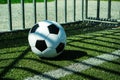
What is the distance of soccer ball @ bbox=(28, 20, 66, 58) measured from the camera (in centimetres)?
657

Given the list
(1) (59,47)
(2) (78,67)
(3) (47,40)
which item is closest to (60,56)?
(1) (59,47)

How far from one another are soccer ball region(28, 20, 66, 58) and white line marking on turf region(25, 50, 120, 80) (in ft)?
2.01

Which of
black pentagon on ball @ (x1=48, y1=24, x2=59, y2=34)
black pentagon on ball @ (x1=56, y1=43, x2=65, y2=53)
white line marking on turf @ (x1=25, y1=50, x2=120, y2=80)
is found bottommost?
white line marking on turf @ (x1=25, y1=50, x2=120, y2=80)

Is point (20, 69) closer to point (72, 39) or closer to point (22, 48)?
point (22, 48)

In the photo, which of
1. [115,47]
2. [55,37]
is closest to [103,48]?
[115,47]

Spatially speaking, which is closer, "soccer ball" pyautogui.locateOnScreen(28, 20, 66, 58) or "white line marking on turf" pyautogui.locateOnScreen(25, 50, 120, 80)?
"white line marking on turf" pyautogui.locateOnScreen(25, 50, 120, 80)

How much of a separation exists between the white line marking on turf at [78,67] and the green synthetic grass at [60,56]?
15 centimetres

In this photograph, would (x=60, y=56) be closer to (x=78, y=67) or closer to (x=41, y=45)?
(x=41, y=45)

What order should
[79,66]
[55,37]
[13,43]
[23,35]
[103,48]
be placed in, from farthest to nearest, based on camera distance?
[23,35] < [13,43] < [103,48] < [55,37] < [79,66]

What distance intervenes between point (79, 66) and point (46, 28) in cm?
117

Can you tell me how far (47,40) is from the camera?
258 inches

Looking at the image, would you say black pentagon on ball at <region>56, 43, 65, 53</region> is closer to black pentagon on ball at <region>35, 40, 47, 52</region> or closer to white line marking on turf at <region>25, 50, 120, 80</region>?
black pentagon on ball at <region>35, 40, 47, 52</region>

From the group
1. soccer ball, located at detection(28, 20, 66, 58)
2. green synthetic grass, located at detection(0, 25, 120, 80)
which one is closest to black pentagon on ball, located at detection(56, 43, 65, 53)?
soccer ball, located at detection(28, 20, 66, 58)

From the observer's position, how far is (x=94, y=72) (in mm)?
5793
